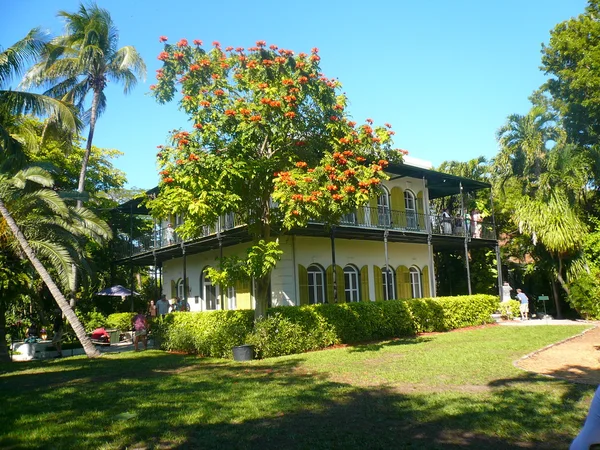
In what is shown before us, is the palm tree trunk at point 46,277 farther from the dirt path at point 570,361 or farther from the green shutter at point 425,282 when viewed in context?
the green shutter at point 425,282

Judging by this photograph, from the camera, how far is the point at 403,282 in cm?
2078

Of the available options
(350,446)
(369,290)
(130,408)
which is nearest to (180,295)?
→ (369,290)

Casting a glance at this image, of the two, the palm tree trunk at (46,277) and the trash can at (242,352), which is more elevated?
the palm tree trunk at (46,277)

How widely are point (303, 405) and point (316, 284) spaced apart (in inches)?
445

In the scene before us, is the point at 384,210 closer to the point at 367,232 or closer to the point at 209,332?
the point at 367,232

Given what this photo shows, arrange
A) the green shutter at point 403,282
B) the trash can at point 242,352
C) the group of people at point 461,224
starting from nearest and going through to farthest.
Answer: the trash can at point 242,352 < the green shutter at point 403,282 < the group of people at point 461,224

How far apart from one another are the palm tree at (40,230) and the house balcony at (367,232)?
12.9 feet

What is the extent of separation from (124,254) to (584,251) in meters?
20.9

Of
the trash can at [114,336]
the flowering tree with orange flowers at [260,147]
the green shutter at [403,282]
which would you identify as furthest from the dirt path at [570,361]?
the trash can at [114,336]

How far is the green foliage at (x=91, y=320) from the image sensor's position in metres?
22.8

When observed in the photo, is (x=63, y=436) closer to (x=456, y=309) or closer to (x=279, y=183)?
(x=279, y=183)

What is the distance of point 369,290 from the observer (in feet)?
62.9

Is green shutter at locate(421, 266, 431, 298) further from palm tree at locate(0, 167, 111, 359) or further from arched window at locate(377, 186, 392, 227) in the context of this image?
palm tree at locate(0, 167, 111, 359)

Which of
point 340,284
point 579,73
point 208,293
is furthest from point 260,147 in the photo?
point 579,73
